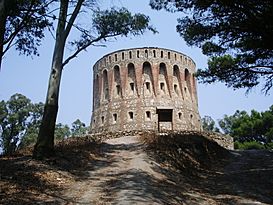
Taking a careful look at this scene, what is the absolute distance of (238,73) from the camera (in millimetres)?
12258

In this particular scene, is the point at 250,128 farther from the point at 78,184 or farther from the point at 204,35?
the point at 78,184

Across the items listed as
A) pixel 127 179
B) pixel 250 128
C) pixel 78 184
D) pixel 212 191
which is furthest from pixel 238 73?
pixel 250 128

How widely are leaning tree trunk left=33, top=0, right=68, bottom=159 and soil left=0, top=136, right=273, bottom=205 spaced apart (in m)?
0.38

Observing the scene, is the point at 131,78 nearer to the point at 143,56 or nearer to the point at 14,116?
the point at 143,56

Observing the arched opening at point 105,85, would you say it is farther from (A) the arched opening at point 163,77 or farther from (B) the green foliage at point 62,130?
(B) the green foliage at point 62,130

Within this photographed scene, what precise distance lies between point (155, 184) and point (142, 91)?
2307 centimetres

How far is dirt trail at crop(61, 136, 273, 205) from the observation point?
6.05 metres

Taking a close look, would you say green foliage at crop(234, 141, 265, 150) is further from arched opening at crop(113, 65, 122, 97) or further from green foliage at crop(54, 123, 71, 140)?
green foliage at crop(54, 123, 71, 140)

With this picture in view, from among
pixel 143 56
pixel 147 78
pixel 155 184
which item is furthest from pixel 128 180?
pixel 143 56

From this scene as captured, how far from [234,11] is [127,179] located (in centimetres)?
568

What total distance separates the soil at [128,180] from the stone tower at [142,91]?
17.5 metres

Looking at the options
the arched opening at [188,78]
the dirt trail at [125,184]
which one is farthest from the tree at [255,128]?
the dirt trail at [125,184]

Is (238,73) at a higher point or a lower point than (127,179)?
higher

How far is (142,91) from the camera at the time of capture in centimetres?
3002
